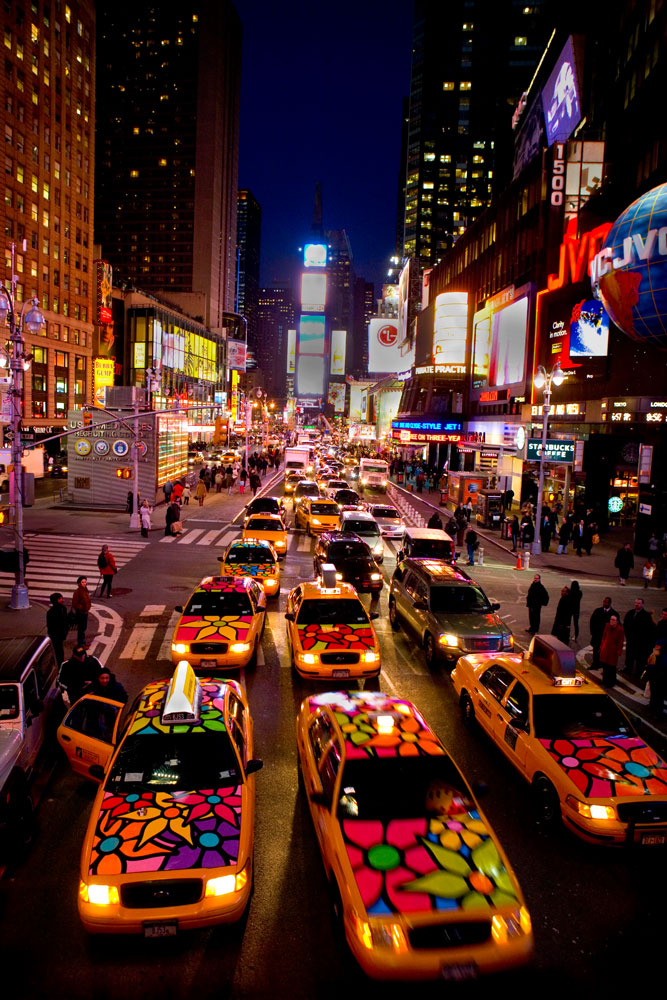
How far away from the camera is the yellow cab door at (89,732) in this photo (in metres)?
7.38

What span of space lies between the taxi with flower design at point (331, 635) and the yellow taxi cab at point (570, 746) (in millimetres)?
2028

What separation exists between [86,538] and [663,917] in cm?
2424

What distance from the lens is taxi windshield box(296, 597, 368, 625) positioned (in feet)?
39.2

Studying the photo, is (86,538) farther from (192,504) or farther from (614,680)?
(614,680)

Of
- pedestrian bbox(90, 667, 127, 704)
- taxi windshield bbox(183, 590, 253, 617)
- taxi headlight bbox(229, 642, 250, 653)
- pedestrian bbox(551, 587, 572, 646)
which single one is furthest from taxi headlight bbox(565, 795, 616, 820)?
pedestrian bbox(551, 587, 572, 646)

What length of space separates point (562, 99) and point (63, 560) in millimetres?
44334

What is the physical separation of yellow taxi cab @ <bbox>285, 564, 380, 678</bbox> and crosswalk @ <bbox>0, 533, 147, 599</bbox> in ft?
28.4

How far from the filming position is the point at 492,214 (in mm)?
53406

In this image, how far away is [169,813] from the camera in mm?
5793

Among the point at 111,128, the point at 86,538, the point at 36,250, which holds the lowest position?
the point at 86,538

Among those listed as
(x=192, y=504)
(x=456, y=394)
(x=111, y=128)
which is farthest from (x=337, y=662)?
(x=111, y=128)

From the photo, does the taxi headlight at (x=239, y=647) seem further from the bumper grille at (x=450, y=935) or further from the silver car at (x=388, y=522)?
the silver car at (x=388, y=522)

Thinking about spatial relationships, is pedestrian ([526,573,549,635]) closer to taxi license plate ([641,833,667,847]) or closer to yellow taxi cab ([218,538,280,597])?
yellow taxi cab ([218,538,280,597])

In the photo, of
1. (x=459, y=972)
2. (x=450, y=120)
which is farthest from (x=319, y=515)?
(x=450, y=120)
